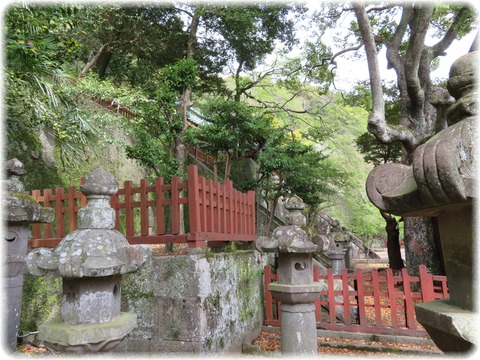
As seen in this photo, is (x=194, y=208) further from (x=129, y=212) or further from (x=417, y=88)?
(x=417, y=88)

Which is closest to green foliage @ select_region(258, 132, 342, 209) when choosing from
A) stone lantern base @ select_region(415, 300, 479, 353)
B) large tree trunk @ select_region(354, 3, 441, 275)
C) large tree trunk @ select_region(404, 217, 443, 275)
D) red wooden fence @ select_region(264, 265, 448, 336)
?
large tree trunk @ select_region(354, 3, 441, 275)

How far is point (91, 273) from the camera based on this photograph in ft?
6.45

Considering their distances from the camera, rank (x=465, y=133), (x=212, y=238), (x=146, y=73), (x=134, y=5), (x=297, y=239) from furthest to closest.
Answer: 1. (x=146, y=73)
2. (x=134, y=5)
3. (x=212, y=238)
4. (x=297, y=239)
5. (x=465, y=133)

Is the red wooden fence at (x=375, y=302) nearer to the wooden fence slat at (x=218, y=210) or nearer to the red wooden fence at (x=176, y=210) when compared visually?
the red wooden fence at (x=176, y=210)

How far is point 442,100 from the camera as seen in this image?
189 inches

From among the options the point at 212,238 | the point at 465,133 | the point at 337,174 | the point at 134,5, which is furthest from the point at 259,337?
the point at 134,5

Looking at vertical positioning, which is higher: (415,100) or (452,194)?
(415,100)

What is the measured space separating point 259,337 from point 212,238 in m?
2.23

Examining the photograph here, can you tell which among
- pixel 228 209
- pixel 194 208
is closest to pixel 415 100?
pixel 228 209

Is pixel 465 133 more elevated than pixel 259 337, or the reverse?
pixel 465 133

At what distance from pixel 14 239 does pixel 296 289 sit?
10.6 feet

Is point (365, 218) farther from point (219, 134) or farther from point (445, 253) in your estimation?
point (445, 253)

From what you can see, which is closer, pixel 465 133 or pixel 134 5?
pixel 465 133

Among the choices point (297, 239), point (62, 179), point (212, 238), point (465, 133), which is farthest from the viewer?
point (62, 179)
